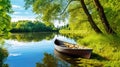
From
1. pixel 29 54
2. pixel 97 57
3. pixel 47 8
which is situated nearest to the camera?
pixel 97 57

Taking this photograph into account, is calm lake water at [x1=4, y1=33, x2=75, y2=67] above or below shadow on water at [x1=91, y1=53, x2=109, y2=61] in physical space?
below

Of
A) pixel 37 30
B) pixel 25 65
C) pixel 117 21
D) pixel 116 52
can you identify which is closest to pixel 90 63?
pixel 116 52

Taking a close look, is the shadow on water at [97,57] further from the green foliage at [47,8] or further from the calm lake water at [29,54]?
the green foliage at [47,8]

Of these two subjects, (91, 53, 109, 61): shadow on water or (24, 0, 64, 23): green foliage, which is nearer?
(91, 53, 109, 61): shadow on water

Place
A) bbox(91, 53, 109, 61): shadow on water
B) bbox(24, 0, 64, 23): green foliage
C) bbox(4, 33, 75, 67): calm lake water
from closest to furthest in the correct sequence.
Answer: bbox(91, 53, 109, 61): shadow on water, bbox(4, 33, 75, 67): calm lake water, bbox(24, 0, 64, 23): green foliage

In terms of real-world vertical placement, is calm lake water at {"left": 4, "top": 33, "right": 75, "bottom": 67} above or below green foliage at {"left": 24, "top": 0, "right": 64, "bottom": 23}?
below

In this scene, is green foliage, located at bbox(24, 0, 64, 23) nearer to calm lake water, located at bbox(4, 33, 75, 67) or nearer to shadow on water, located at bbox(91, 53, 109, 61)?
calm lake water, located at bbox(4, 33, 75, 67)

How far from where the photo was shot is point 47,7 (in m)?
28.5

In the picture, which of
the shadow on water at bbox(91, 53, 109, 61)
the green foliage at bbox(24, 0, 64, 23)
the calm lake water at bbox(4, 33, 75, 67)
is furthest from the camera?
the green foliage at bbox(24, 0, 64, 23)

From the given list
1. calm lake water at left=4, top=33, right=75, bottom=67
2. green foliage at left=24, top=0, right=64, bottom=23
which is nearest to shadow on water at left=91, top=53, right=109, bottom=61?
calm lake water at left=4, top=33, right=75, bottom=67

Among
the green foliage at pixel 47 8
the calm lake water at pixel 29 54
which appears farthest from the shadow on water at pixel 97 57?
the green foliage at pixel 47 8

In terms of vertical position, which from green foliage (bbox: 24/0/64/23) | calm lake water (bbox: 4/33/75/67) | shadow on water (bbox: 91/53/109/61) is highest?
green foliage (bbox: 24/0/64/23)

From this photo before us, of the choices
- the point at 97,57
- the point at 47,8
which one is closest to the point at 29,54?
the point at 47,8

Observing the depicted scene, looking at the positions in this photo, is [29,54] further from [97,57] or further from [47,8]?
[97,57]
